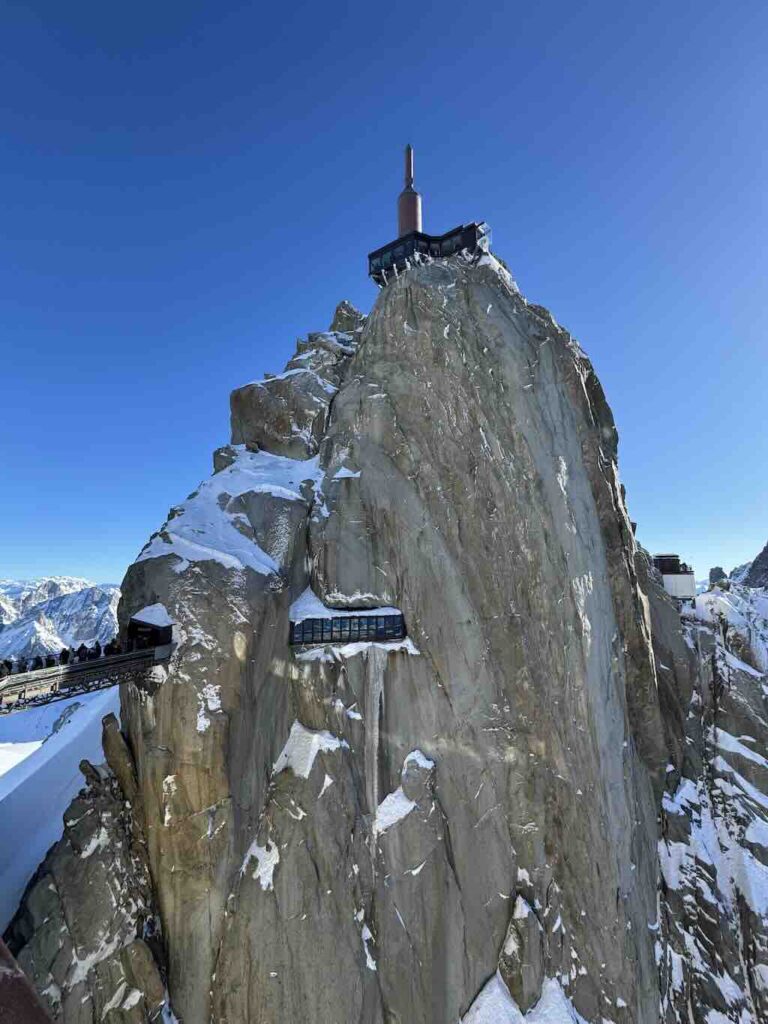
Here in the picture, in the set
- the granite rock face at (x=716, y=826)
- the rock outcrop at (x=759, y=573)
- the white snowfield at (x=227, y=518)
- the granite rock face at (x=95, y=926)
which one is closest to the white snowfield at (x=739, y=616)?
the granite rock face at (x=716, y=826)

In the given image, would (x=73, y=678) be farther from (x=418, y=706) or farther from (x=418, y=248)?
(x=418, y=248)

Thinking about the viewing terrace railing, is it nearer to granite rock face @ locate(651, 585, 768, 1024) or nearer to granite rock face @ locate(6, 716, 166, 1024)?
granite rock face @ locate(6, 716, 166, 1024)

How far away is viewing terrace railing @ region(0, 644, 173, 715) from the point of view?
2362 cm

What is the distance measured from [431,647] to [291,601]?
410 inches

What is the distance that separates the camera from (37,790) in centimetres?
3834

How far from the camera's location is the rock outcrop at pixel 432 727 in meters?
27.9

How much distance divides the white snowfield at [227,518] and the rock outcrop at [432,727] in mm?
222

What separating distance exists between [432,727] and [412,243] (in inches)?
1884

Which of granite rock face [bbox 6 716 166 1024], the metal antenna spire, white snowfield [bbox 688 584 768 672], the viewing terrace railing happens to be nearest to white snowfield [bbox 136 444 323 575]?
the viewing terrace railing

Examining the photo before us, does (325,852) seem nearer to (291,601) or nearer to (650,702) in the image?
(291,601)

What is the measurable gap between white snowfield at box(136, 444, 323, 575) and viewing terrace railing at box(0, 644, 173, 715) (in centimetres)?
583

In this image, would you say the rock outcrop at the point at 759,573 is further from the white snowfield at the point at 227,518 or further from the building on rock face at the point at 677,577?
the white snowfield at the point at 227,518

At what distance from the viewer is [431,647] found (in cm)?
3553

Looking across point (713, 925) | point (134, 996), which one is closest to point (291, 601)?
point (134, 996)
